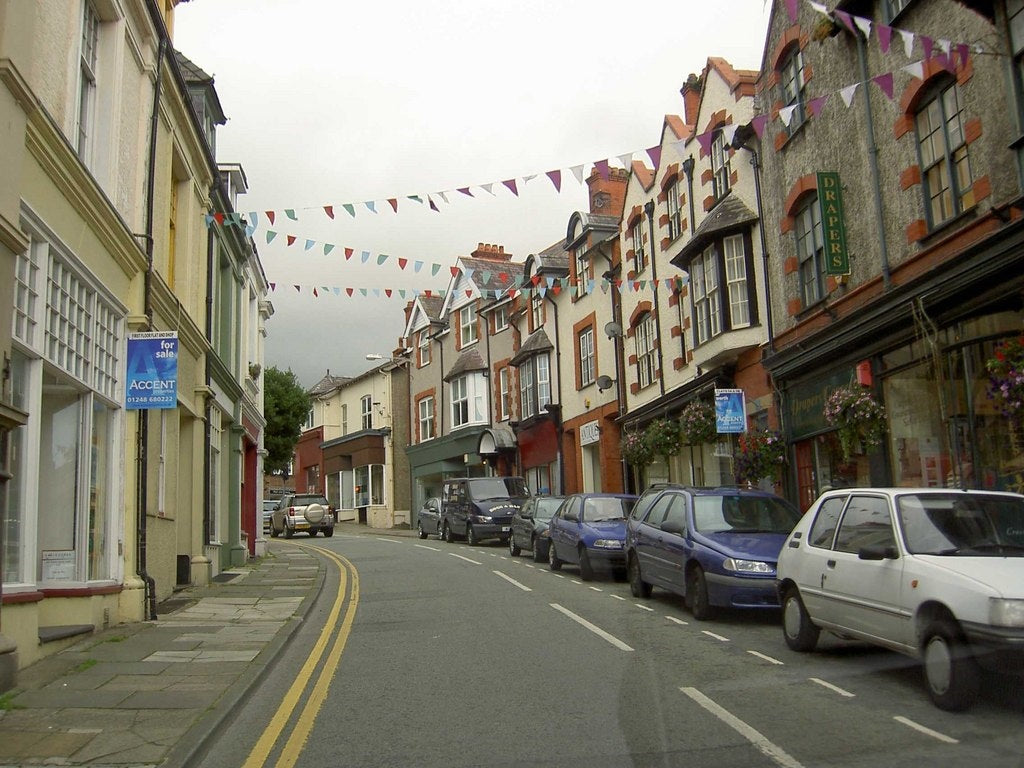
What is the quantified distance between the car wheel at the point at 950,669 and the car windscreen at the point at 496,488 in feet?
69.4

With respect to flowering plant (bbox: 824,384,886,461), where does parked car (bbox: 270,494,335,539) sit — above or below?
below

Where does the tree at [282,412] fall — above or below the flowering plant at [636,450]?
above

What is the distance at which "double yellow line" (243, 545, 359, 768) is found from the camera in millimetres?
5906

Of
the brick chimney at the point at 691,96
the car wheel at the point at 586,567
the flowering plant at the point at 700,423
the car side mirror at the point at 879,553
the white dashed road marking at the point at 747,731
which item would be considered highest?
the brick chimney at the point at 691,96

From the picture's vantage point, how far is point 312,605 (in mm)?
13555

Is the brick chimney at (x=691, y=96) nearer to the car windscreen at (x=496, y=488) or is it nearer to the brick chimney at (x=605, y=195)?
the brick chimney at (x=605, y=195)

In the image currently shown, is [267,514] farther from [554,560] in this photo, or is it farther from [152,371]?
[152,371]

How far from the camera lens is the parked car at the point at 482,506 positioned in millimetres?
26797

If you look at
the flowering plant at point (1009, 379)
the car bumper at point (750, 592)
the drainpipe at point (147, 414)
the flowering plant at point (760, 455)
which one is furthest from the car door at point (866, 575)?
the flowering plant at point (760, 455)

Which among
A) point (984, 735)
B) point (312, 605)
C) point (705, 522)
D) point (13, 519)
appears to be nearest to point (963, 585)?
point (984, 735)

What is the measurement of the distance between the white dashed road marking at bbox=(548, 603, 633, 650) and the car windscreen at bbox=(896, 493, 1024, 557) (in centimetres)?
312

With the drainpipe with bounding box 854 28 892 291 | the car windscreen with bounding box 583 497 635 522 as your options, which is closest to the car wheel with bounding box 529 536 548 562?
the car windscreen with bounding box 583 497 635 522

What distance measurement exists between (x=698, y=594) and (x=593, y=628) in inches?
57.0

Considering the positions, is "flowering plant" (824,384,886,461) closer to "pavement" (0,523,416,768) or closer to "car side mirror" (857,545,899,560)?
"car side mirror" (857,545,899,560)
